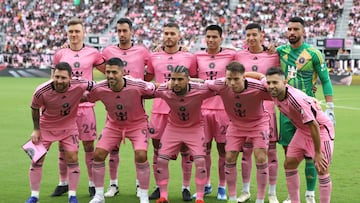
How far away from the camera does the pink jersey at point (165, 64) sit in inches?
361

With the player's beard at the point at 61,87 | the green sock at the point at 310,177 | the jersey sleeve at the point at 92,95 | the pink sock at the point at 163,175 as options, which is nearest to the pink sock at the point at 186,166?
the pink sock at the point at 163,175

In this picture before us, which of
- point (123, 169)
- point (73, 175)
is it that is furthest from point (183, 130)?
point (123, 169)

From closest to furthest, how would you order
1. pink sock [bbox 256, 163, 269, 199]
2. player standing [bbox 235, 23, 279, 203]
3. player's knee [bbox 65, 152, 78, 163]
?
pink sock [bbox 256, 163, 269, 199], player's knee [bbox 65, 152, 78, 163], player standing [bbox 235, 23, 279, 203]

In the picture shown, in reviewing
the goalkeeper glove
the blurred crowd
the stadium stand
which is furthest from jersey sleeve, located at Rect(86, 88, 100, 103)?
the blurred crowd

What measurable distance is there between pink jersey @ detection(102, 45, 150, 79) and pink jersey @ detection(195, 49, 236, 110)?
33.0 inches

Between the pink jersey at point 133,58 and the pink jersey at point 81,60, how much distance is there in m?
0.23

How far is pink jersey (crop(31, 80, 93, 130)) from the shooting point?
8.18 m

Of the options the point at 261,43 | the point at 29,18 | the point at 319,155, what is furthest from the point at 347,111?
the point at 29,18

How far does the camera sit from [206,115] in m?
9.10

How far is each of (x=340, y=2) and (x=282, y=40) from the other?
563cm

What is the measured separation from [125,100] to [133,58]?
1.15m

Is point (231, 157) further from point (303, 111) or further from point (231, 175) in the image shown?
point (303, 111)

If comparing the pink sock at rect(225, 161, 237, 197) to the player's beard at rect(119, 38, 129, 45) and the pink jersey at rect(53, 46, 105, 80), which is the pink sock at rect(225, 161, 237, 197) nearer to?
the player's beard at rect(119, 38, 129, 45)

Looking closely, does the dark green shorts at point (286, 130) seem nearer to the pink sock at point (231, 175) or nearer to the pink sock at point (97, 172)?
the pink sock at point (231, 175)
